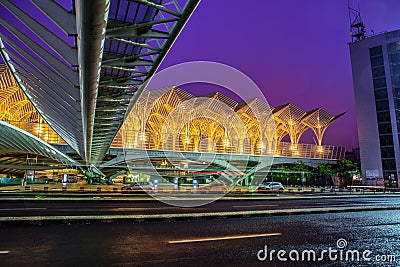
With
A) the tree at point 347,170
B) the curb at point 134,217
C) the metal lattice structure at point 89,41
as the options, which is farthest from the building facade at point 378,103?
the metal lattice structure at point 89,41

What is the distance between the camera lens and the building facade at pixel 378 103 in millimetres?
68500

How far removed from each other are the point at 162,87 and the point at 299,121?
43.4 m

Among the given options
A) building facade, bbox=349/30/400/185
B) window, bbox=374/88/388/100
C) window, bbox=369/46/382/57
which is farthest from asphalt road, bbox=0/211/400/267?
window, bbox=369/46/382/57

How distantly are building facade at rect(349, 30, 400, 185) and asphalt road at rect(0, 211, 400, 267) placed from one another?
2631 inches

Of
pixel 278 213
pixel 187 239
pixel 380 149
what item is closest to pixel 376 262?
pixel 187 239

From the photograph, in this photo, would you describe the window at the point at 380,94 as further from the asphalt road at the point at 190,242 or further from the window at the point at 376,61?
the asphalt road at the point at 190,242

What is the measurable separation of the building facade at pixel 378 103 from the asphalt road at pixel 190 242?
219 ft

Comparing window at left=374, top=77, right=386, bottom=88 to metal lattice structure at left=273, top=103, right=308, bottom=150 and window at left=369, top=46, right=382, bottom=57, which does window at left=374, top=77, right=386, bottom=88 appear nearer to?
window at left=369, top=46, right=382, bottom=57

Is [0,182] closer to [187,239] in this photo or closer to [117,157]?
[117,157]

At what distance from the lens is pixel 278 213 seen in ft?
44.5

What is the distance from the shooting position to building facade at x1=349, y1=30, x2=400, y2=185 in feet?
225

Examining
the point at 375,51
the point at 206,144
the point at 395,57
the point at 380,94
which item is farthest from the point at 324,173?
the point at 206,144

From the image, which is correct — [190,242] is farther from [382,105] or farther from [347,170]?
[382,105]

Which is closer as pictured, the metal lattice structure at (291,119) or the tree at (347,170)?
the tree at (347,170)
